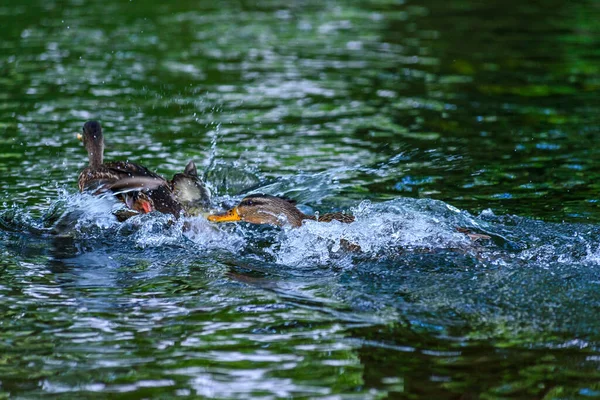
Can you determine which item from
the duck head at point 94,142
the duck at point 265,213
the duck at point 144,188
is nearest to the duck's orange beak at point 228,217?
the duck at point 265,213

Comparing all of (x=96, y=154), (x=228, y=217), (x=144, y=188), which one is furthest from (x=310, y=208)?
(x=96, y=154)

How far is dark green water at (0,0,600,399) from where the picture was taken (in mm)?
5863

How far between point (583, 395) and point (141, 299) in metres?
3.37

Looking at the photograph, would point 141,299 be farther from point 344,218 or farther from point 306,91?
point 306,91

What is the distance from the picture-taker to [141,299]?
22.8 ft

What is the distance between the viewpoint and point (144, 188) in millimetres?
9031

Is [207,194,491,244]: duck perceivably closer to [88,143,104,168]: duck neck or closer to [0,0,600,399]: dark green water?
[0,0,600,399]: dark green water

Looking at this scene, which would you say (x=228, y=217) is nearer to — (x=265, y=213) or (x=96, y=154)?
(x=265, y=213)

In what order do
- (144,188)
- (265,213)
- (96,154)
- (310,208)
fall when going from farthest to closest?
1. (96,154)
2. (310,208)
3. (144,188)
4. (265,213)

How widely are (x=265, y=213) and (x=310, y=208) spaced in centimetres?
99

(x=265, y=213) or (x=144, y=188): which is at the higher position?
(x=144, y=188)

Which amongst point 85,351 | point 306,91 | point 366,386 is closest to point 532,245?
point 366,386

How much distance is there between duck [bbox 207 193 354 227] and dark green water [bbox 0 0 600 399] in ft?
0.41

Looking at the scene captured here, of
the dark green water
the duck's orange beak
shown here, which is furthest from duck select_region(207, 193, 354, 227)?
the dark green water
